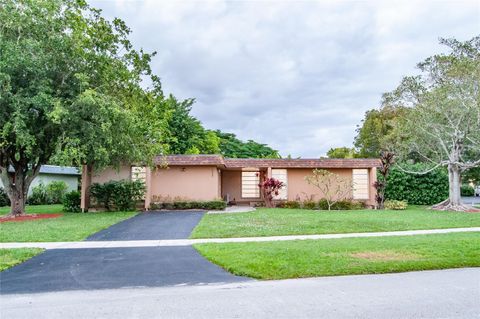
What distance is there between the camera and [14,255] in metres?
8.61

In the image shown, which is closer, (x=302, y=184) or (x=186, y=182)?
(x=186, y=182)

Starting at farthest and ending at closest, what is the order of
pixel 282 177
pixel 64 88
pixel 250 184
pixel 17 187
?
pixel 250 184 → pixel 282 177 → pixel 17 187 → pixel 64 88

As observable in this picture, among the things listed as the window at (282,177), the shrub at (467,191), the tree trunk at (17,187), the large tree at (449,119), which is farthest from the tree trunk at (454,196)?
the shrub at (467,191)

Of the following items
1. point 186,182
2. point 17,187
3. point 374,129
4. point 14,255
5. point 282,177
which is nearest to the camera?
point 14,255

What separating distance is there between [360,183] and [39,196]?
807 inches

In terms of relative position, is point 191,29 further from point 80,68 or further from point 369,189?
point 369,189

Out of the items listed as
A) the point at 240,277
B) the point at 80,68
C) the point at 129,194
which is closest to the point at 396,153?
the point at 129,194

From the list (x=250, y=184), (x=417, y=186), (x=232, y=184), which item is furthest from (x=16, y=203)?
(x=417, y=186)

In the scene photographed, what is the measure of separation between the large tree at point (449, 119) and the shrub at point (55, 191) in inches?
871

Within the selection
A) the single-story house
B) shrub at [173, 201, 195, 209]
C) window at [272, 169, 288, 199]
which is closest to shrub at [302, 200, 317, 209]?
the single-story house

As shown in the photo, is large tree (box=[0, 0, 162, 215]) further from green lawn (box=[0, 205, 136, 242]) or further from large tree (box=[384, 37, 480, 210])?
large tree (box=[384, 37, 480, 210])

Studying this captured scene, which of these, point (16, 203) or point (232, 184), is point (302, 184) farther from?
point (16, 203)

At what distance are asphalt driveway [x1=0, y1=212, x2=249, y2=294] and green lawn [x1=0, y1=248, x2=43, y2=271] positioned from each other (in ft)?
0.57

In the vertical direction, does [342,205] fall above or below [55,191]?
below
